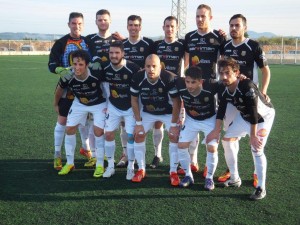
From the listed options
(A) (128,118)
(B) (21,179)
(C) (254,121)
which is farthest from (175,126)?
(B) (21,179)

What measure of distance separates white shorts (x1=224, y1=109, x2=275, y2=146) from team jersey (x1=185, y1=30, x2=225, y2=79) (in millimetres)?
953

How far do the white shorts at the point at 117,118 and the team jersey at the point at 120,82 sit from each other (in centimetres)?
6

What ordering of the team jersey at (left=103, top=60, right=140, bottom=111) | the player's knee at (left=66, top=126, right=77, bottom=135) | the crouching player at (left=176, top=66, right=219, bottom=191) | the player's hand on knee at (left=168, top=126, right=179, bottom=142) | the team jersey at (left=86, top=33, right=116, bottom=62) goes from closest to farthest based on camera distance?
the crouching player at (left=176, top=66, right=219, bottom=191), the player's hand on knee at (left=168, top=126, right=179, bottom=142), the team jersey at (left=103, top=60, right=140, bottom=111), the player's knee at (left=66, top=126, right=77, bottom=135), the team jersey at (left=86, top=33, right=116, bottom=62)

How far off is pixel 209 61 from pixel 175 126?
1.11 m

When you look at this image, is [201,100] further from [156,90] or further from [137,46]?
[137,46]

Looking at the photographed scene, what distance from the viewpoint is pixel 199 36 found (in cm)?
521

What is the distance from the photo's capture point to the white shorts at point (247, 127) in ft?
14.3

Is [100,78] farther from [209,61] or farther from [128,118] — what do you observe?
[209,61]

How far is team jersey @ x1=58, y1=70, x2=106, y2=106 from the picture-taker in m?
5.02

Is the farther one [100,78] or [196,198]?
[100,78]

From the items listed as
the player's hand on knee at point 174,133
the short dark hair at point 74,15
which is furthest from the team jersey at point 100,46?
the player's hand on knee at point 174,133

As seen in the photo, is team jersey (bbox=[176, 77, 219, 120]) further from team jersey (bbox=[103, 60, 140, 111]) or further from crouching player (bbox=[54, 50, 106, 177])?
crouching player (bbox=[54, 50, 106, 177])

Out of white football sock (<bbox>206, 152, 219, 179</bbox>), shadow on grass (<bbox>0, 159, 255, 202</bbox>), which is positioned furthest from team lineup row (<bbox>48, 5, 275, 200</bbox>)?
shadow on grass (<bbox>0, 159, 255, 202</bbox>)

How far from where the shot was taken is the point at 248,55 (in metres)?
4.69
